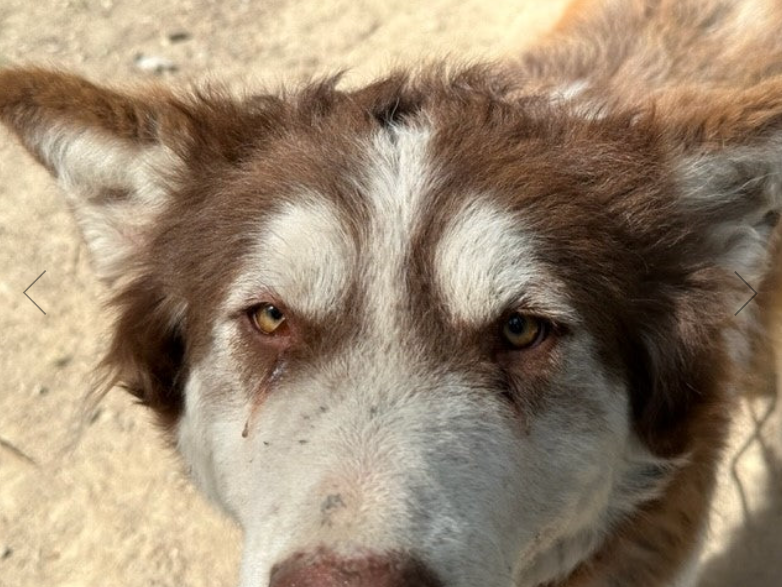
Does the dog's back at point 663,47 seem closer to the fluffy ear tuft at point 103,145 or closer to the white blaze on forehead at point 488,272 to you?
the white blaze on forehead at point 488,272

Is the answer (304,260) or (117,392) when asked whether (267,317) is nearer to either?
(304,260)

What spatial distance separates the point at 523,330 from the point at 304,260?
0.63 meters

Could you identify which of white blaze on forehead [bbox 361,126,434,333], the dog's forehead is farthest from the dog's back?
the dog's forehead

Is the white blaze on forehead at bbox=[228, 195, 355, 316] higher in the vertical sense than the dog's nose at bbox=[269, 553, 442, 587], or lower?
higher

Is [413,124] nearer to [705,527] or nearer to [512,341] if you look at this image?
[512,341]

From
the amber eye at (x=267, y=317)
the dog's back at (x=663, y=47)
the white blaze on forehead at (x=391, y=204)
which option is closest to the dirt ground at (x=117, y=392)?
the dog's back at (x=663, y=47)

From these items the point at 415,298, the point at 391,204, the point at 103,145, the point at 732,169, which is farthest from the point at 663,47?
the point at 103,145

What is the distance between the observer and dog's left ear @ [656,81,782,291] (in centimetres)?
290

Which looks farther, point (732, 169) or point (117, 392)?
point (117, 392)

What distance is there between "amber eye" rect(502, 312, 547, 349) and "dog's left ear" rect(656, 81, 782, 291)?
70cm

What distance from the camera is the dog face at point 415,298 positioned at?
2.51m

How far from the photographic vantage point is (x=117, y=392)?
16.7ft

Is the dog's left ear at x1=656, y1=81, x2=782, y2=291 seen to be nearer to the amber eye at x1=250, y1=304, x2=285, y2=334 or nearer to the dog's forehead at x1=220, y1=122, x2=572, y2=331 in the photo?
the dog's forehead at x1=220, y1=122, x2=572, y2=331

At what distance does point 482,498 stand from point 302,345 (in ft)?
2.13
